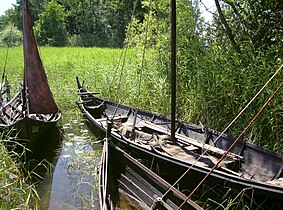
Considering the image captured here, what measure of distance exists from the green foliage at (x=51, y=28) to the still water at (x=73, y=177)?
31.0 metres

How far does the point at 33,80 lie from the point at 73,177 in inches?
102

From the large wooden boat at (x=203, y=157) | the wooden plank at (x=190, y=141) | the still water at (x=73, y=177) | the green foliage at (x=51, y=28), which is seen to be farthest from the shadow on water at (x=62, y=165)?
the green foliage at (x=51, y=28)

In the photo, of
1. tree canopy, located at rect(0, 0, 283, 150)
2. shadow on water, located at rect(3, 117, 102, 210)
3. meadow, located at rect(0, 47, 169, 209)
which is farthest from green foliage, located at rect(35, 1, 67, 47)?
shadow on water, located at rect(3, 117, 102, 210)

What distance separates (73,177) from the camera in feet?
19.3

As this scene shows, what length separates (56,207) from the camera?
16.1 ft

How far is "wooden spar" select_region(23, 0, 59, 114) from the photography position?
6910 mm

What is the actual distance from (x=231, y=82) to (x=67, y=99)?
21.5 ft

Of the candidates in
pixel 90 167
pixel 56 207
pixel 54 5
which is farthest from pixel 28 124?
pixel 54 5

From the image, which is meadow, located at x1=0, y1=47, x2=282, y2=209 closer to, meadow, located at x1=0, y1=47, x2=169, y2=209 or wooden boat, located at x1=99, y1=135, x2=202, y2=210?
meadow, located at x1=0, y1=47, x2=169, y2=209

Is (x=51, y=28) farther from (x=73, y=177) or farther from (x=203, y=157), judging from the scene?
(x=203, y=157)

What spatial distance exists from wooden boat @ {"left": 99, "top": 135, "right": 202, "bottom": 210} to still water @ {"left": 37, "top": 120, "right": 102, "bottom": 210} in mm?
355

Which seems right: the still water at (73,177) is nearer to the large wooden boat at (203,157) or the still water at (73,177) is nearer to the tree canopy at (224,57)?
the large wooden boat at (203,157)

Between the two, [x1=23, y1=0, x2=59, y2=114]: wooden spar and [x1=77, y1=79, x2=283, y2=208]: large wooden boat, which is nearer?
[x1=77, y1=79, x2=283, y2=208]: large wooden boat

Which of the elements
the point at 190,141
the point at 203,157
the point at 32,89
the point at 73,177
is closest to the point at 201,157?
the point at 203,157
